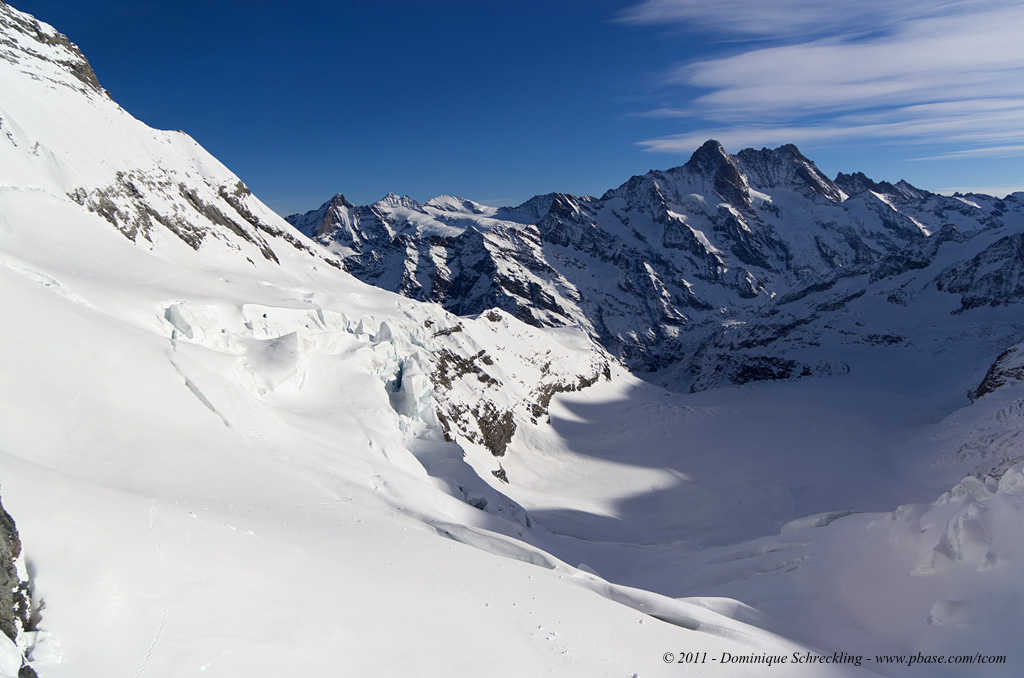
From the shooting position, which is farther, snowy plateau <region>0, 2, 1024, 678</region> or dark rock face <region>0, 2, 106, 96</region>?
dark rock face <region>0, 2, 106, 96</region>

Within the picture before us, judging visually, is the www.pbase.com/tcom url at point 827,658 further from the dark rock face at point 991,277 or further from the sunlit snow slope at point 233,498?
the dark rock face at point 991,277

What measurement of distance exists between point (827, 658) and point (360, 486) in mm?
11663

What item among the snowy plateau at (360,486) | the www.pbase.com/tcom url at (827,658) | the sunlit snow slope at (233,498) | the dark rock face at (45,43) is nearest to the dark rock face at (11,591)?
the snowy plateau at (360,486)

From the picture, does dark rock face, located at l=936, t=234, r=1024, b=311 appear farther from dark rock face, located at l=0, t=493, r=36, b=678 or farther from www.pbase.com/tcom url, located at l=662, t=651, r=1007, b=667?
dark rock face, located at l=0, t=493, r=36, b=678

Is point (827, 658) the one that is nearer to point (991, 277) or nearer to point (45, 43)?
point (45, 43)

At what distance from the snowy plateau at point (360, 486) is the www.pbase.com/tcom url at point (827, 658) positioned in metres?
0.08

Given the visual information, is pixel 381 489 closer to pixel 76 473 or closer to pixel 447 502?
pixel 447 502

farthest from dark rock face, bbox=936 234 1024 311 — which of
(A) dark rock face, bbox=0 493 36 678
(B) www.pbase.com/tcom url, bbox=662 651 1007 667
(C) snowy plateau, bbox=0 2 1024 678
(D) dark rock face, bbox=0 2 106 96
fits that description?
(D) dark rock face, bbox=0 2 106 96

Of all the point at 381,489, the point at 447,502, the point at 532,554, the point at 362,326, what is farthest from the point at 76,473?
the point at 362,326

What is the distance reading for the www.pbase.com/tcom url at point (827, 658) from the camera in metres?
8.76

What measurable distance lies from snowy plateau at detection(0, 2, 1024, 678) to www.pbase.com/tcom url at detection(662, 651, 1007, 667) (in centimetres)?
8

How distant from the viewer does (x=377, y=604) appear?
7711 mm

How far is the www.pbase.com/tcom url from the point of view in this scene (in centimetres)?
876

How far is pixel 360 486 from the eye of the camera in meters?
15.0
